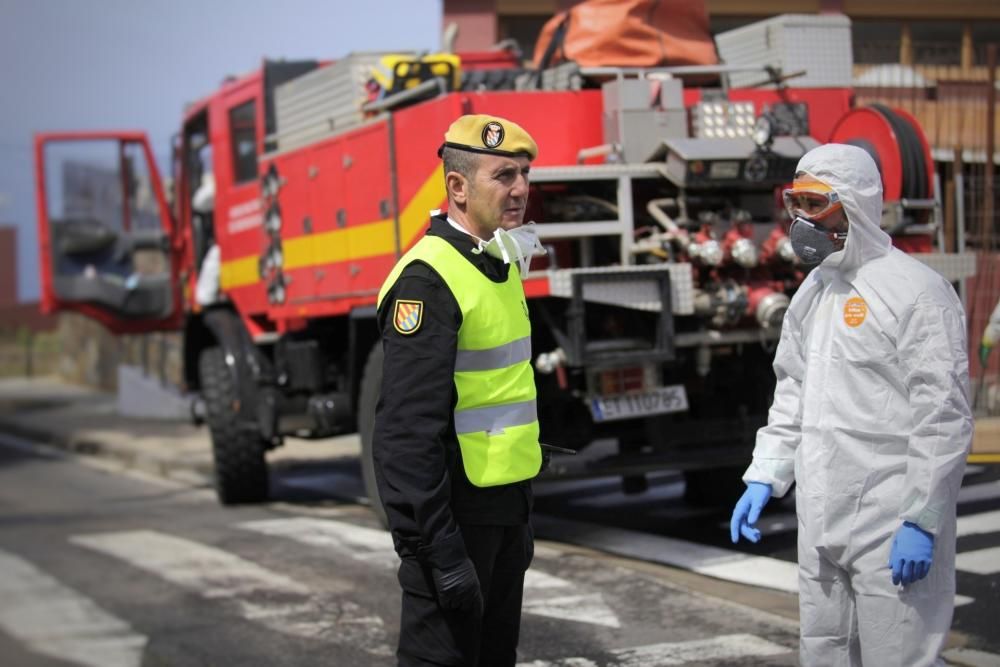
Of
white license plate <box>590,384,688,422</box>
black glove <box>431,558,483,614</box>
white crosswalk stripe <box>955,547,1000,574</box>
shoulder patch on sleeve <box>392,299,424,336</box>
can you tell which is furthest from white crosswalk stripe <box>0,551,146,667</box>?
white crosswalk stripe <box>955,547,1000,574</box>

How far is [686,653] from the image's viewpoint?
588 cm

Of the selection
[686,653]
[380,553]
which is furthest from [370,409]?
[686,653]

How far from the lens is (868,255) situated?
3.84 m

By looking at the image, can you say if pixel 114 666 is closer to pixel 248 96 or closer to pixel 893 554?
pixel 893 554

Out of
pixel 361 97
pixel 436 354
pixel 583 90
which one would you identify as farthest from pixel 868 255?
pixel 361 97

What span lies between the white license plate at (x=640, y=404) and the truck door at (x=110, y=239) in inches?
241

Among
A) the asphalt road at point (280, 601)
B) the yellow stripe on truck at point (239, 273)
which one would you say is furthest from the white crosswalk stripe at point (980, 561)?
the yellow stripe on truck at point (239, 273)

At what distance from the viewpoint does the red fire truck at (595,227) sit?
789 centimetres

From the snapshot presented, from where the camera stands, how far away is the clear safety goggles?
3.82 m

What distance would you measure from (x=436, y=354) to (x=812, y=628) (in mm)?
1211

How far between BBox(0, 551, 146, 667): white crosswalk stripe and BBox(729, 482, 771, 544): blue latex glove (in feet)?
10.7

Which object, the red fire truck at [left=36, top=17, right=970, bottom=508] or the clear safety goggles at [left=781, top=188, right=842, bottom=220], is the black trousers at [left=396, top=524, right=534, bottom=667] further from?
the red fire truck at [left=36, top=17, right=970, bottom=508]

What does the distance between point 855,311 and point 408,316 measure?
3.76 ft

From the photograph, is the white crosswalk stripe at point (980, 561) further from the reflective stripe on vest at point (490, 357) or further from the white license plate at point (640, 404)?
the reflective stripe on vest at point (490, 357)
